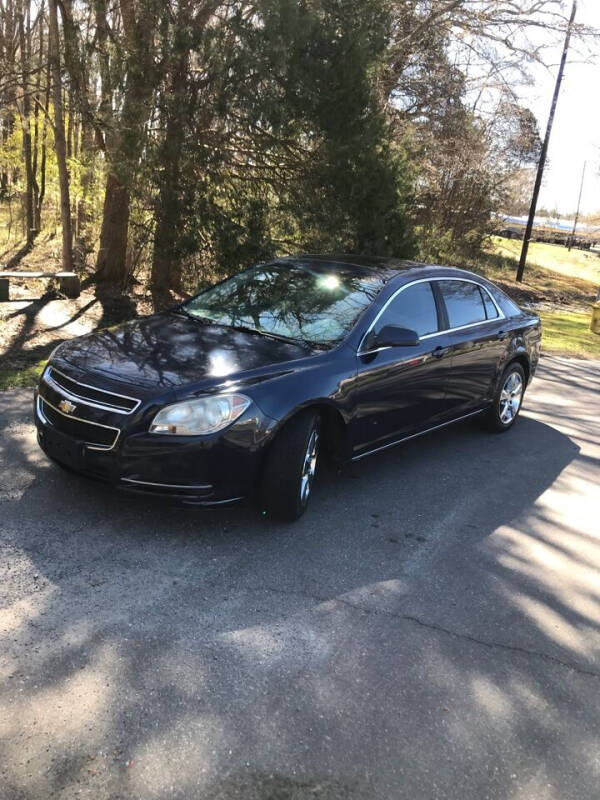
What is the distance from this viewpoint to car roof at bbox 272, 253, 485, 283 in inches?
212

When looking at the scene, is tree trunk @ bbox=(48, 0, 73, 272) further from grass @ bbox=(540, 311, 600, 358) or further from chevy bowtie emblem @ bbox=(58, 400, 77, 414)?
grass @ bbox=(540, 311, 600, 358)

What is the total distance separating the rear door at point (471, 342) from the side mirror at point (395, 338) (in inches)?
38.8

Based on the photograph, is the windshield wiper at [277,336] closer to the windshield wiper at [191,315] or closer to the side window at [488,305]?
the windshield wiper at [191,315]

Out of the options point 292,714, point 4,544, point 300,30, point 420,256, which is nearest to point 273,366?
point 4,544

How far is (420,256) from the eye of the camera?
36.2 feet

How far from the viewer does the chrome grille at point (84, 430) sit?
3734mm

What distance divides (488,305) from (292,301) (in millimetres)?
2230

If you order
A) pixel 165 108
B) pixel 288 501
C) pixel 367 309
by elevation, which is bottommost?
pixel 288 501

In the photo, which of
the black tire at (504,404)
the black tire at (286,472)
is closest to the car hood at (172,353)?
the black tire at (286,472)

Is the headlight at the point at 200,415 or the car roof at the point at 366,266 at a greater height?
the car roof at the point at 366,266

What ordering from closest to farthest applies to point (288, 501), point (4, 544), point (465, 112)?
1. point (4, 544)
2. point (288, 501)
3. point (465, 112)

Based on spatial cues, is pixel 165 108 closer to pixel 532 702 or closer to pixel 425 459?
pixel 425 459

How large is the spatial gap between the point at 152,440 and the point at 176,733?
1602 mm

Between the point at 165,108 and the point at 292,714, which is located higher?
the point at 165,108
